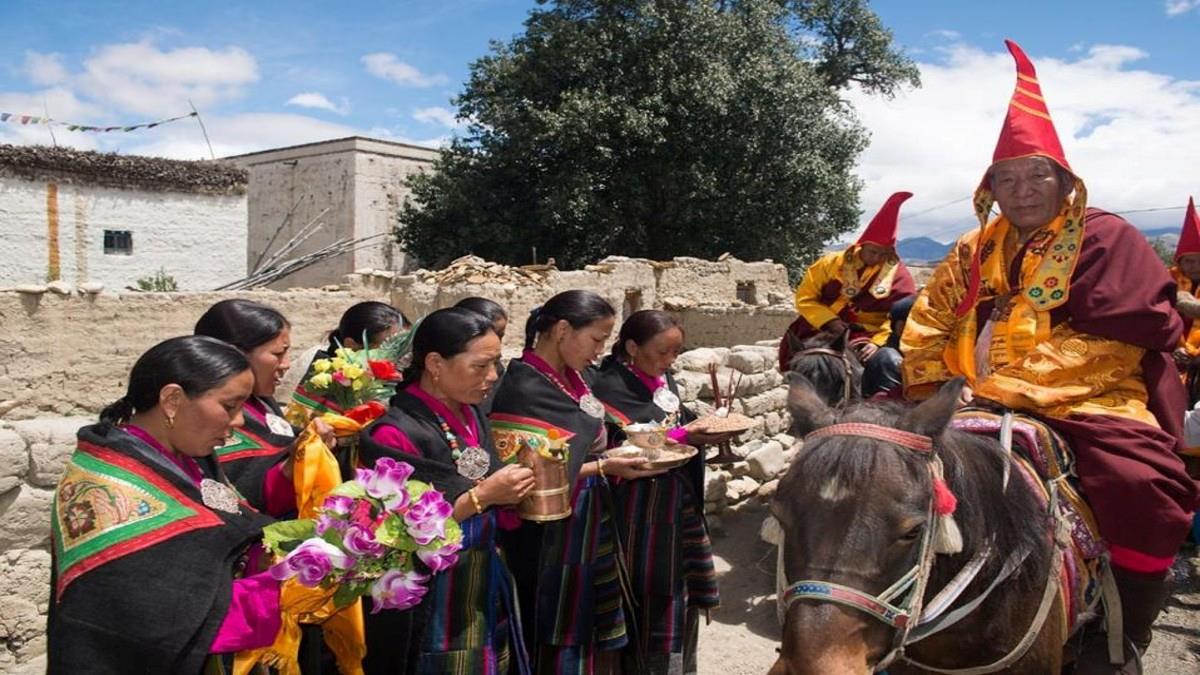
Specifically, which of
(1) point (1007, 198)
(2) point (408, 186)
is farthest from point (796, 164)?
(1) point (1007, 198)

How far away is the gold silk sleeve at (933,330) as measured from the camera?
3.81 meters

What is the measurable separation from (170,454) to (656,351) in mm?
2329

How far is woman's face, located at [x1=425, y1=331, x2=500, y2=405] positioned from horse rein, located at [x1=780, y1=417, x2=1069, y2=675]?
119 cm

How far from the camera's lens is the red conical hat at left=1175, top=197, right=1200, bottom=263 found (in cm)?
721

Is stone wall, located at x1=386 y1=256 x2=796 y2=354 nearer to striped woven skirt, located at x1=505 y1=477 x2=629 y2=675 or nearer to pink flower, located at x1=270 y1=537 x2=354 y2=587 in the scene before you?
striped woven skirt, located at x1=505 y1=477 x2=629 y2=675

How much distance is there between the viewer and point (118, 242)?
710 inches

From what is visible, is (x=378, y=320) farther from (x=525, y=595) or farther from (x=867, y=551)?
(x=867, y=551)

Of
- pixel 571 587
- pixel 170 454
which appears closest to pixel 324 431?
pixel 170 454

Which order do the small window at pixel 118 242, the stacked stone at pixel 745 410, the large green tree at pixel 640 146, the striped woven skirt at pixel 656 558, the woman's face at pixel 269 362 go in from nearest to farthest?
the woman's face at pixel 269 362, the striped woven skirt at pixel 656 558, the stacked stone at pixel 745 410, the small window at pixel 118 242, the large green tree at pixel 640 146

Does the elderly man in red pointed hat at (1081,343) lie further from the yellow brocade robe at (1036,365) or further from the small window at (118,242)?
the small window at (118,242)

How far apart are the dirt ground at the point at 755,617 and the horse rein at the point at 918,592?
2.28m

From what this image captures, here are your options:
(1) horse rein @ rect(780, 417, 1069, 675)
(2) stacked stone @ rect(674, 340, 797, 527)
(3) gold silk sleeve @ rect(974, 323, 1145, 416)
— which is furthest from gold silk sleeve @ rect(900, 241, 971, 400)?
(2) stacked stone @ rect(674, 340, 797, 527)

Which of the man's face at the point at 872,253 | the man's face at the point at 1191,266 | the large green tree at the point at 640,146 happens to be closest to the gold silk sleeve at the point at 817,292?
the man's face at the point at 872,253

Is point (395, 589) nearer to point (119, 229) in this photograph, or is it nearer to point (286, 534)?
point (286, 534)
